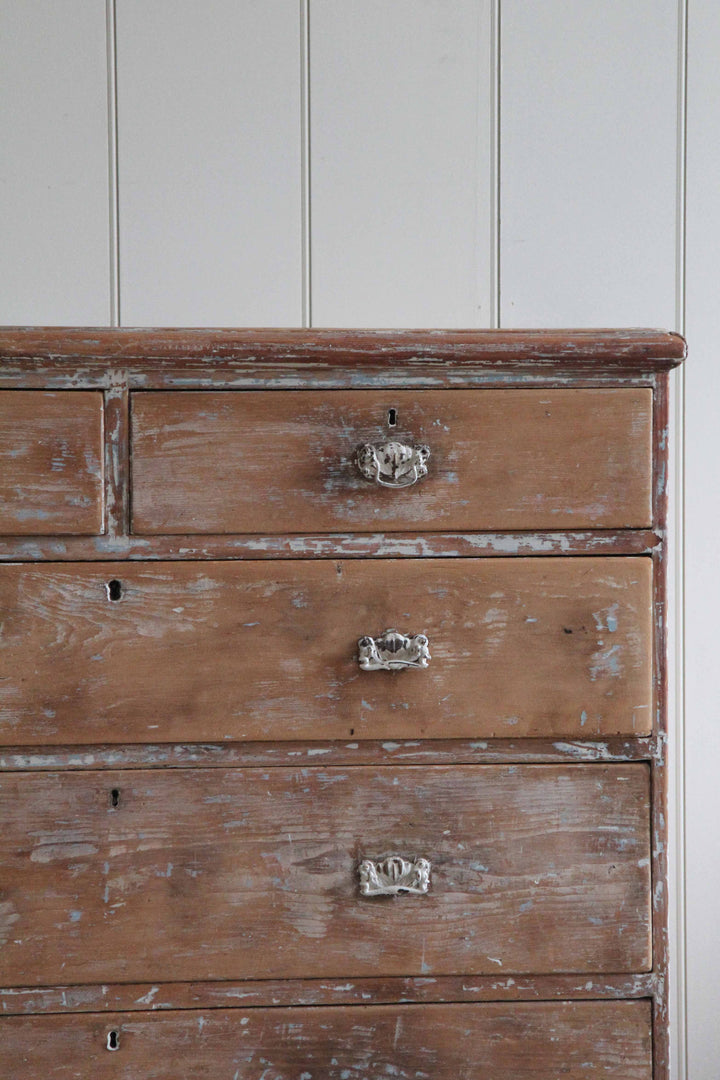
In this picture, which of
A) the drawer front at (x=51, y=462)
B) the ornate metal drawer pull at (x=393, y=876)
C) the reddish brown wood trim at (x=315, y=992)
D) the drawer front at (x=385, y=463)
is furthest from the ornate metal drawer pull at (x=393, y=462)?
the reddish brown wood trim at (x=315, y=992)

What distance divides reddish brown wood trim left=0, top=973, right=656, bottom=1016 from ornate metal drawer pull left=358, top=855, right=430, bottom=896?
0.10 meters

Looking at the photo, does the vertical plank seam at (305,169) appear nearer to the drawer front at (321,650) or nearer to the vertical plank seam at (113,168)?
the vertical plank seam at (113,168)

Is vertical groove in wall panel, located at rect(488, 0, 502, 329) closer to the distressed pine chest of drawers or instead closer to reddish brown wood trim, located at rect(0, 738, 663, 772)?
the distressed pine chest of drawers

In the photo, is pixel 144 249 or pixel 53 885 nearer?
pixel 53 885

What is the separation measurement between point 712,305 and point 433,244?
19.1 inches

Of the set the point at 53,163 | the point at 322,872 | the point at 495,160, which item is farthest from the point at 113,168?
Answer: the point at 322,872

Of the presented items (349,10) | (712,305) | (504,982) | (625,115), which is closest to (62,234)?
(349,10)

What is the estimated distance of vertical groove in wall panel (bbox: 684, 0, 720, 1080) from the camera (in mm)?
1340

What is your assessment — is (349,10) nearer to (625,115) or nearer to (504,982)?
(625,115)

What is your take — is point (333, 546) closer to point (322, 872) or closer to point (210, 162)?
point (322, 872)

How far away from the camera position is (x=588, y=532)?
837mm

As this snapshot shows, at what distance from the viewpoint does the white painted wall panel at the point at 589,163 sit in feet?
4.31

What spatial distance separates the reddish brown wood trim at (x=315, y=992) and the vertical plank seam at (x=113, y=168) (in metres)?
0.96

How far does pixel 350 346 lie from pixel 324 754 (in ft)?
1.38
